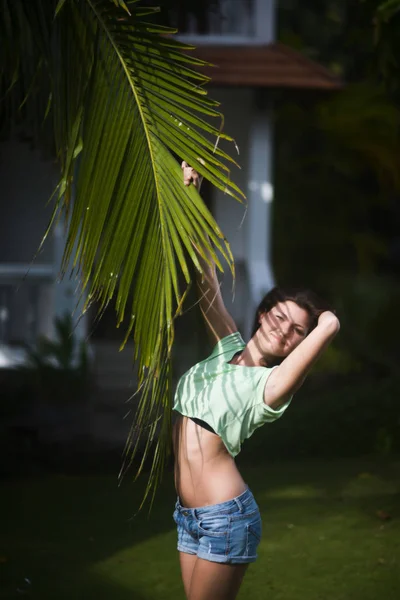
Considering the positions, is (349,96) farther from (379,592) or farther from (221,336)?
(221,336)

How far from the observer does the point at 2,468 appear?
761cm

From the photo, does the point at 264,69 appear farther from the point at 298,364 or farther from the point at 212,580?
the point at 212,580

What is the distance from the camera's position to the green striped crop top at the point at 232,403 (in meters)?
3.03

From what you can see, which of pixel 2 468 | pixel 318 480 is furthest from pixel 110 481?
pixel 318 480

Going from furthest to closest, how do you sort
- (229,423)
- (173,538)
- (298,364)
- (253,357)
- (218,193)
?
(218,193) → (173,538) → (253,357) → (229,423) → (298,364)

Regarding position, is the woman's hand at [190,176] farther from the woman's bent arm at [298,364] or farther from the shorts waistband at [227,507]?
the shorts waistband at [227,507]

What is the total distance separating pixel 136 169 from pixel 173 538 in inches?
137

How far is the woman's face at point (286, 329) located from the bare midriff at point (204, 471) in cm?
35

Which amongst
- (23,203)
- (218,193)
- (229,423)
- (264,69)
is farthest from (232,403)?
(218,193)

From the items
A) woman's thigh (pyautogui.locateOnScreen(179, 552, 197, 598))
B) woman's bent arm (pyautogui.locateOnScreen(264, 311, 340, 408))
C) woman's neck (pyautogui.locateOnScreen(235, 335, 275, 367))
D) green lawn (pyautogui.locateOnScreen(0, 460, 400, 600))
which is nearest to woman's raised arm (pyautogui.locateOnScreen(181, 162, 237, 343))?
woman's neck (pyautogui.locateOnScreen(235, 335, 275, 367))

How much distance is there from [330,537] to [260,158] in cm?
567

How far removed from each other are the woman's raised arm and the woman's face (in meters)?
0.23

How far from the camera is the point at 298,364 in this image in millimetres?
2926

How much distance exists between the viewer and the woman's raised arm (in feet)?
10.7
